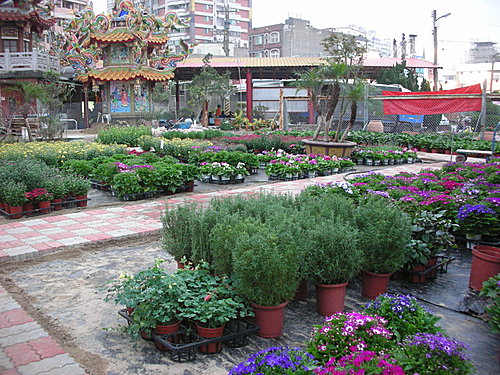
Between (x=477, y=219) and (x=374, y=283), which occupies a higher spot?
(x=477, y=219)

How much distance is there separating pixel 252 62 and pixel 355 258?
31361 mm

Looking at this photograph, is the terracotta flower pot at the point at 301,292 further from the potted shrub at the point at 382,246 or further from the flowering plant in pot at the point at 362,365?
the flowering plant in pot at the point at 362,365

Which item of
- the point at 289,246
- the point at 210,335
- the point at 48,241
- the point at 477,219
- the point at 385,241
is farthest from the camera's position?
the point at 48,241

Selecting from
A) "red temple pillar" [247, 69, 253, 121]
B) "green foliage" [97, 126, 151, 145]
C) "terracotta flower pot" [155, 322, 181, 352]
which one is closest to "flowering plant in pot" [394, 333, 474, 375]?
"terracotta flower pot" [155, 322, 181, 352]

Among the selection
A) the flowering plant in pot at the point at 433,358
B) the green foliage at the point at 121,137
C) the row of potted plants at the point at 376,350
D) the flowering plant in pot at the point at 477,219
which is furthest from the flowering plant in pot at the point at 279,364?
the green foliage at the point at 121,137

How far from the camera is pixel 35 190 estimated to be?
8680mm

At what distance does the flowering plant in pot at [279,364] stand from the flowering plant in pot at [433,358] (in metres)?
0.54

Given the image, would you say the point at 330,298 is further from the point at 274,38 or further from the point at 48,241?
the point at 274,38

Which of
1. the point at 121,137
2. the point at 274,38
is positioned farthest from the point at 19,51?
the point at 274,38

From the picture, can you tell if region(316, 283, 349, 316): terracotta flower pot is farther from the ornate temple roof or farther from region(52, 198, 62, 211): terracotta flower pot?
the ornate temple roof

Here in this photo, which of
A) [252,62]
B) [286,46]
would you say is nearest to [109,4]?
[286,46]

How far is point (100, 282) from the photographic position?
531 cm

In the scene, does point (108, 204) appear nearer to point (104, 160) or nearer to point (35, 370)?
point (104, 160)

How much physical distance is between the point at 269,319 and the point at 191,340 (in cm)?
67
